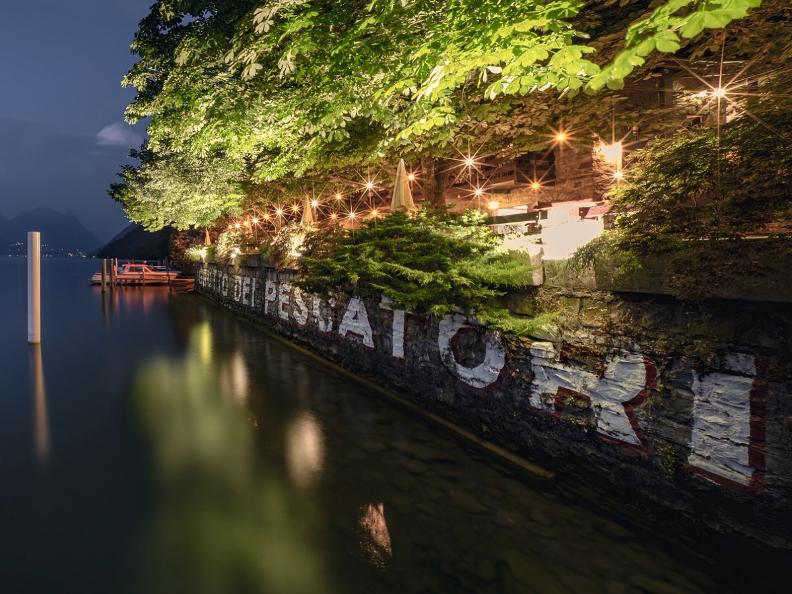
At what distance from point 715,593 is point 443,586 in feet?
8.07

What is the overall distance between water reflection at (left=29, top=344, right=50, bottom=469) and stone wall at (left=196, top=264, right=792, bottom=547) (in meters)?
6.17

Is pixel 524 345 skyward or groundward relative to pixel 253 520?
skyward

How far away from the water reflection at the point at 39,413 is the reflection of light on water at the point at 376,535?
462 centimetres

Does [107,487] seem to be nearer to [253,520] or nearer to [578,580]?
[253,520]

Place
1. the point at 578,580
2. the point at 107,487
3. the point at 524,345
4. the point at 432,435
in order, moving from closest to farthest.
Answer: the point at 578,580, the point at 107,487, the point at 524,345, the point at 432,435

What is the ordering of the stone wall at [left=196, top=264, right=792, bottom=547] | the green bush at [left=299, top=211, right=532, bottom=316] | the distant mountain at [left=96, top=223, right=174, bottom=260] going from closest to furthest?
1. the stone wall at [left=196, top=264, right=792, bottom=547]
2. the green bush at [left=299, top=211, right=532, bottom=316]
3. the distant mountain at [left=96, top=223, right=174, bottom=260]

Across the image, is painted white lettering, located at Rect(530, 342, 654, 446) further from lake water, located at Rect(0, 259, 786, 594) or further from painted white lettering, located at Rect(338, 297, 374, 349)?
painted white lettering, located at Rect(338, 297, 374, 349)

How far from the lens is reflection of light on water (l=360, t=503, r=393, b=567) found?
159 inches

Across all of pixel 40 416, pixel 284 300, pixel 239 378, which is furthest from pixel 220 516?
pixel 284 300

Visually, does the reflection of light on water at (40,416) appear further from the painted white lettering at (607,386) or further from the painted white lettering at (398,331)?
the painted white lettering at (607,386)

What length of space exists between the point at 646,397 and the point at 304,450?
4744 millimetres

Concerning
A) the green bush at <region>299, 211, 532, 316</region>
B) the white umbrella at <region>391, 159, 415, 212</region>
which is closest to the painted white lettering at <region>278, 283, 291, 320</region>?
the green bush at <region>299, 211, 532, 316</region>

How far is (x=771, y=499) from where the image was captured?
378 centimetres

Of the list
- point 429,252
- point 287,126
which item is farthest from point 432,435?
point 287,126
